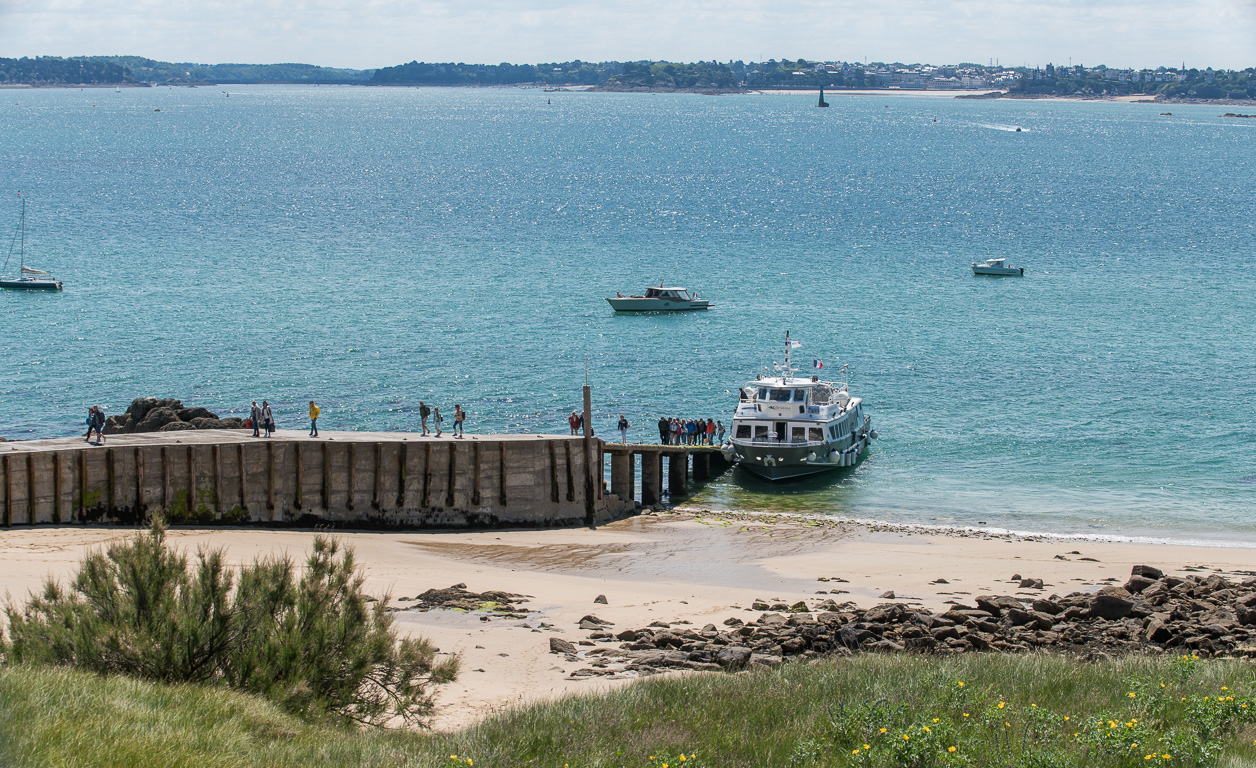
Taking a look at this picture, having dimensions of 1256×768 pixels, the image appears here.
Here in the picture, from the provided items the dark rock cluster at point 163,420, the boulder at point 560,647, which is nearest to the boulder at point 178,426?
the dark rock cluster at point 163,420

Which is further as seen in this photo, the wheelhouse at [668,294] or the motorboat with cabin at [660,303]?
the wheelhouse at [668,294]

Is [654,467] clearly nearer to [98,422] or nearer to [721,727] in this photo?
[98,422]

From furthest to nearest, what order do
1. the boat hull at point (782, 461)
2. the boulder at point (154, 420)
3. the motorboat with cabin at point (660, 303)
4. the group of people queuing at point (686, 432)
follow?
the motorboat with cabin at point (660, 303), the group of people queuing at point (686, 432), the boat hull at point (782, 461), the boulder at point (154, 420)

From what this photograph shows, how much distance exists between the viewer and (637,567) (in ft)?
103

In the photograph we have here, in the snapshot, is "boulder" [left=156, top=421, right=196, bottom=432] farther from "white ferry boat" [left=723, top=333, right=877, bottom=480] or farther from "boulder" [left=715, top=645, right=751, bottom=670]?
"boulder" [left=715, top=645, right=751, bottom=670]

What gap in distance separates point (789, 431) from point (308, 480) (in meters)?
17.4

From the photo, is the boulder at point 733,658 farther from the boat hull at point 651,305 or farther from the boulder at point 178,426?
the boat hull at point 651,305

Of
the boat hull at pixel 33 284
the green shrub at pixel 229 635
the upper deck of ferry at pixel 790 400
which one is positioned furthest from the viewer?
the boat hull at pixel 33 284

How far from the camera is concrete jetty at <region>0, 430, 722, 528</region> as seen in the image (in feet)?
103

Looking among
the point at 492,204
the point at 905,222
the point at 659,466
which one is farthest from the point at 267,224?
the point at 659,466

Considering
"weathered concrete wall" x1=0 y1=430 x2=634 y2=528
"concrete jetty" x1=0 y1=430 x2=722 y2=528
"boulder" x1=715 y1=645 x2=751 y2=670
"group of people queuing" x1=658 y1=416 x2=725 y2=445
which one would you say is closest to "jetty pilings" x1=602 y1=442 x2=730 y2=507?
"group of people queuing" x1=658 y1=416 x2=725 y2=445

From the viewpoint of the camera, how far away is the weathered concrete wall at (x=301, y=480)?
1235 inches

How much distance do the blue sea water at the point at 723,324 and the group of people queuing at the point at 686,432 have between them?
175cm

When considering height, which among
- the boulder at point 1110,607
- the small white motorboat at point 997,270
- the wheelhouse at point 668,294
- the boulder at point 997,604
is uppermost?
the small white motorboat at point 997,270
